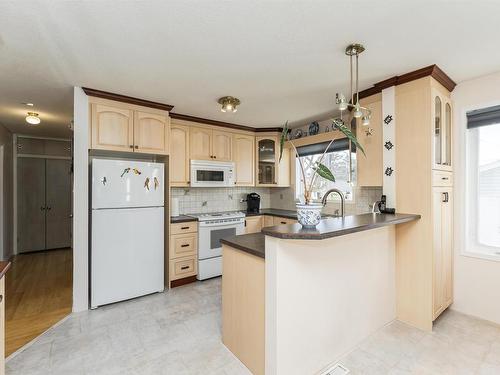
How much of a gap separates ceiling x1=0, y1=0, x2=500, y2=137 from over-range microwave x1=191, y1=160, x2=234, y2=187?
44.3 inches

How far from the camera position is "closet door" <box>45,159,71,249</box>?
5414mm

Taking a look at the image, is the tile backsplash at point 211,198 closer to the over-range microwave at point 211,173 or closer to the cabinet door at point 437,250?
the over-range microwave at point 211,173

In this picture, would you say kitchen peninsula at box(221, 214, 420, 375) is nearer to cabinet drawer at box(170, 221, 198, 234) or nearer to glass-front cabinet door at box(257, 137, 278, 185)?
cabinet drawer at box(170, 221, 198, 234)

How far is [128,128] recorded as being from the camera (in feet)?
9.80

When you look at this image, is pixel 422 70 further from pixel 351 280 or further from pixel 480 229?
pixel 351 280

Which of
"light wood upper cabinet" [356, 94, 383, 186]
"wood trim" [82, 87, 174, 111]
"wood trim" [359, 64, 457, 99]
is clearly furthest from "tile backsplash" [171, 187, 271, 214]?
"wood trim" [359, 64, 457, 99]

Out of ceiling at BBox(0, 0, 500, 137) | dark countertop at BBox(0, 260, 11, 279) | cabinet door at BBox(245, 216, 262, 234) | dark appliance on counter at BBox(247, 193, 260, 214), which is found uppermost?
ceiling at BBox(0, 0, 500, 137)

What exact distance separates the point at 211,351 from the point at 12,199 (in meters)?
5.32

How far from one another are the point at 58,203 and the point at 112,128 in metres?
3.85

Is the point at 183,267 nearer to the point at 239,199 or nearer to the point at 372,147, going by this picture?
the point at 239,199

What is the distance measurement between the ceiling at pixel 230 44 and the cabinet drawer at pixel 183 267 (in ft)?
6.88

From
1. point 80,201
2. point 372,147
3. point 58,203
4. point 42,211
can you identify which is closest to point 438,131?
point 372,147

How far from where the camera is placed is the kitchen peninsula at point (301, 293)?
159cm

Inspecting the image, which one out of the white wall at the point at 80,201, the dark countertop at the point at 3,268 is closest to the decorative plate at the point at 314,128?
the white wall at the point at 80,201
